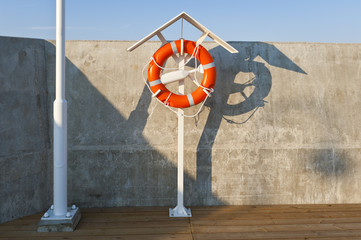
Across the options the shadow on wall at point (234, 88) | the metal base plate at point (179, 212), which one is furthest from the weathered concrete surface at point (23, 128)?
the shadow on wall at point (234, 88)

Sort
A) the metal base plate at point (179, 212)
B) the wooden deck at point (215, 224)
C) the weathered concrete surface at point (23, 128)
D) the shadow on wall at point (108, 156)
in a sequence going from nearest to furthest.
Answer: the wooden deck at point (215, 224) < the weathered concrete surface at point (23, 128) < the metal base plate at point (179, 212) < the shadow on wall at point (108, 156)

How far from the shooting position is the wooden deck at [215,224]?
2260 mm

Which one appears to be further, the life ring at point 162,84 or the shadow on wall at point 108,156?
the shadow on wall at point 108,156

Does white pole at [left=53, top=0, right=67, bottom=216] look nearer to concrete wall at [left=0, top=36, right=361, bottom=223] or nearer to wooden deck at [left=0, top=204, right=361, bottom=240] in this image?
wooden deck at [left=0, top=204, right=361, bottom=240]

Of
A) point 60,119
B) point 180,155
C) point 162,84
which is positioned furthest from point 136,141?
point 60,119

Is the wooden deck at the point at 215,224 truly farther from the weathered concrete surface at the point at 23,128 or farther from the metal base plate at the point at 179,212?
the weathered concrete surface at the point at 23,128

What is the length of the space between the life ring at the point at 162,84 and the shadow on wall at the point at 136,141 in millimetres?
302

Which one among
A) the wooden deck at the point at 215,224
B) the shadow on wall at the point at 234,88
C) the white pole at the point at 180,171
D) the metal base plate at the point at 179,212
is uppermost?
the shadow on wall at the point at 234,88

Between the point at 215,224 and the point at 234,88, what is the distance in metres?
1.28

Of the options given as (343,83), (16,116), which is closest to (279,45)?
(343,83)

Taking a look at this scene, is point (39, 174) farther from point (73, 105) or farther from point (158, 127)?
point (158, 127)

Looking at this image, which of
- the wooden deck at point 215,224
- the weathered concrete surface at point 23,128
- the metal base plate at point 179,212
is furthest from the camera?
the metal base plate at point 179,212

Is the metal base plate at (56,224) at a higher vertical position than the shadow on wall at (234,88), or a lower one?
lower

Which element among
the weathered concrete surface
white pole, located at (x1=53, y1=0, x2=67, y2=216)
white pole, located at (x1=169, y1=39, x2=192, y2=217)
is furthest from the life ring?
the weathered concrete surface
